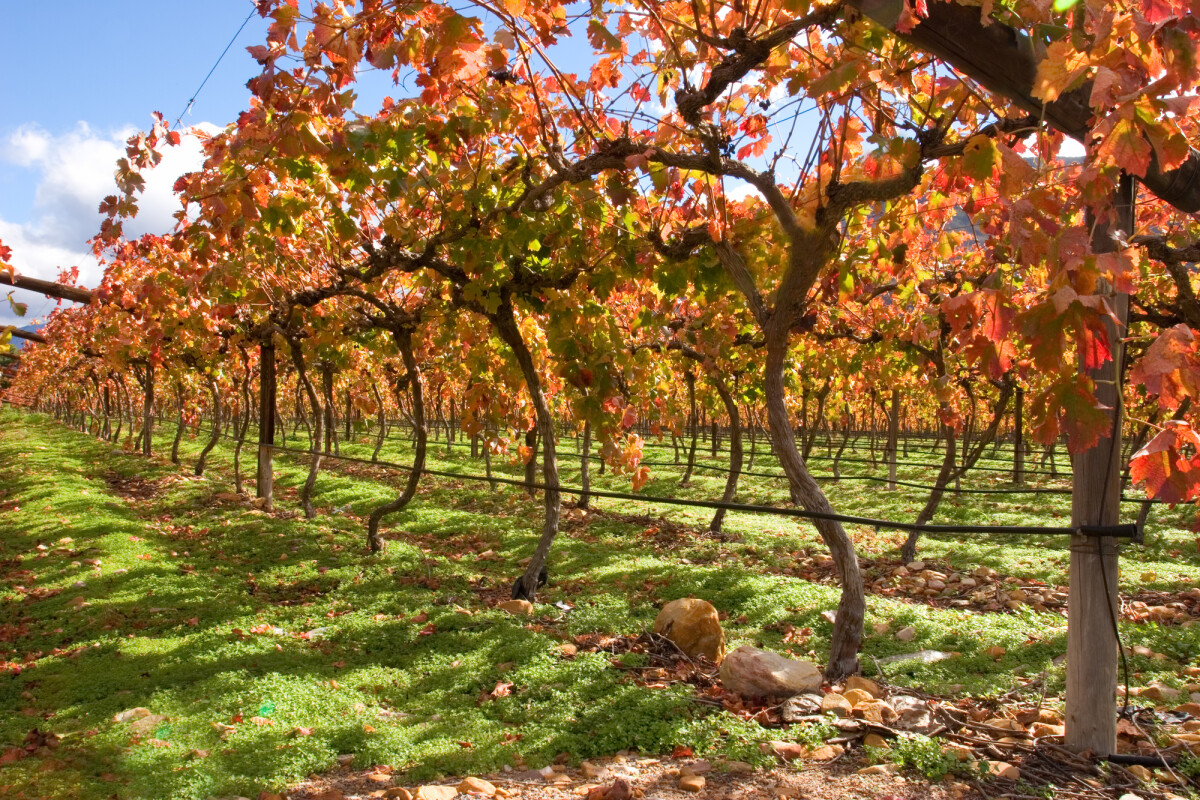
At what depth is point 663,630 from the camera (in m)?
5.84

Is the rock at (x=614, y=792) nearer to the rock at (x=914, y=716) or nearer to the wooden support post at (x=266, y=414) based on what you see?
the rock at (x=914, y=716)

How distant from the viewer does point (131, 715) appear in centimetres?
435

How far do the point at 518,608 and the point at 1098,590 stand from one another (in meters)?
4.80

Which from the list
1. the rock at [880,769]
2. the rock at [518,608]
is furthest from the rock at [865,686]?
the rock at [518,608]

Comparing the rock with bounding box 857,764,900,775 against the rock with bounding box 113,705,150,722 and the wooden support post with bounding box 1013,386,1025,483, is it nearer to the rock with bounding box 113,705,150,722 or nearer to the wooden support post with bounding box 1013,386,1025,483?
the rock with bounding box 113,705,150,722

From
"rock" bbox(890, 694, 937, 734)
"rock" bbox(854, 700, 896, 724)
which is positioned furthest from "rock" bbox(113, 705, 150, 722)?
"rock" bbox(890, 694, 937, 734)

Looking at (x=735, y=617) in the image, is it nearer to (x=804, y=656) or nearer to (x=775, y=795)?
(x=804, y=656)

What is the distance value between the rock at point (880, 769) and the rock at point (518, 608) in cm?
385

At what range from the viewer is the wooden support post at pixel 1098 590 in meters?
3.00

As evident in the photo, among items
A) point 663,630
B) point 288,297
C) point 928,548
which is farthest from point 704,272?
point 928,548

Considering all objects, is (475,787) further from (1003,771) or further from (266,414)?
(266,414)

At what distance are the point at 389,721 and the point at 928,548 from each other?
863 centimetres

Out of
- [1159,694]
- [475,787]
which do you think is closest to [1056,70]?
[475,787]

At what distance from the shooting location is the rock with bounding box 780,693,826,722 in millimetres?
4078
